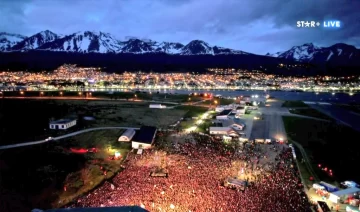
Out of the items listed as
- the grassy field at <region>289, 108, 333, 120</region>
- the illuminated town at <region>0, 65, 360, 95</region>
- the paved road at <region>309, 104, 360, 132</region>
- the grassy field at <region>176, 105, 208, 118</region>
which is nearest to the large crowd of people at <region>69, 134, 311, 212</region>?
the grassy field at <region>176, 105, 208, 118</region>

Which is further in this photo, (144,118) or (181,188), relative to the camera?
(144,118)

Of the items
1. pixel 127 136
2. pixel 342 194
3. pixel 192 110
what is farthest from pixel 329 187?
pixel 192 110

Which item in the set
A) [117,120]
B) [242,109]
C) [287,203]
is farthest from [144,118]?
[287,203]

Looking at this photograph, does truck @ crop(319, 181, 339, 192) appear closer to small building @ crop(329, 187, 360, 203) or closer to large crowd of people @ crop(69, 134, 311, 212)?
small building @ crop(329, 187, 360, 203)

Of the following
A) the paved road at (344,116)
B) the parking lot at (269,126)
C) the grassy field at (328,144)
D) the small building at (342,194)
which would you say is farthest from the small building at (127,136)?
the paved road at (344,116)

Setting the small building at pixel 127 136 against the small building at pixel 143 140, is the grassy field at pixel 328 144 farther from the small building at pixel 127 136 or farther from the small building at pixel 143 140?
the small building at pixel 127 136

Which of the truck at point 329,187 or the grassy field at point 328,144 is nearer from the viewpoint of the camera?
the truck at point 329,187

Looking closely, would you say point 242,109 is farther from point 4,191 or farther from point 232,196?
point 4,191
